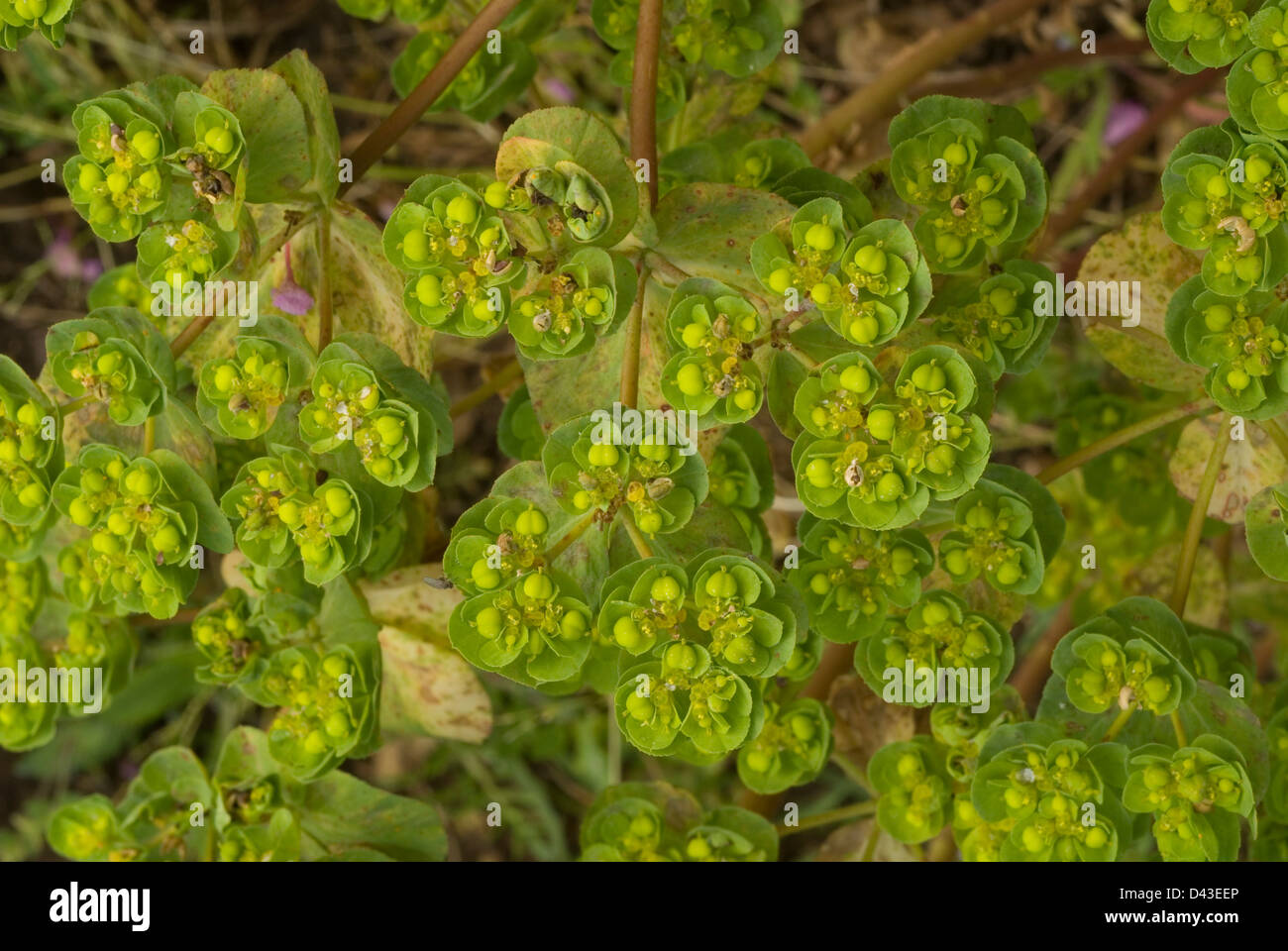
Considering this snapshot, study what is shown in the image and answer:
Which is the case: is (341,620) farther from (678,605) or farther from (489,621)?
(678,605)

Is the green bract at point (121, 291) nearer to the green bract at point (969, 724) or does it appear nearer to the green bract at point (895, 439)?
the green bract at point (895, 439)

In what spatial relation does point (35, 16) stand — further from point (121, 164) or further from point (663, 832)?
point (663, 832)

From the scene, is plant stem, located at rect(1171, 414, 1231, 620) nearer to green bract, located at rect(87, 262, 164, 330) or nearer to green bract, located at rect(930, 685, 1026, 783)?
green bract, located at rect(930, 685, 1026, 783)

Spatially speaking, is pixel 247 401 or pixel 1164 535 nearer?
pixel 247 401

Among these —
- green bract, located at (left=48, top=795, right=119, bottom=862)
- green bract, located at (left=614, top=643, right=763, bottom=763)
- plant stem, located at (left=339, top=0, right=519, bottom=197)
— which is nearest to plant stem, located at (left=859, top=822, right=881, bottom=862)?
green bract, located at (left=614, top=643, right=763, bottom=763)

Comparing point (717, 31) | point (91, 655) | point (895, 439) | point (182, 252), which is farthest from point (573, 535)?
point (91, 655)
